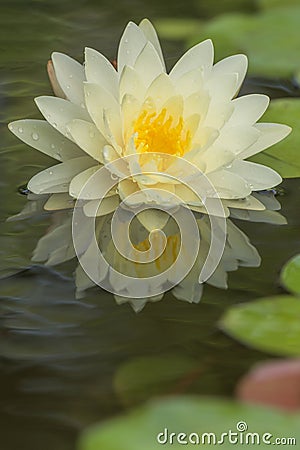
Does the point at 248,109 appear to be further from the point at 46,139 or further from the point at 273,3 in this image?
the point at 273,3

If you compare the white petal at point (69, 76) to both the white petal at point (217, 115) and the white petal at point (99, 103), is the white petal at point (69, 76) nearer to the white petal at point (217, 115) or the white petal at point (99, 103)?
the white petal at point (99, 103)

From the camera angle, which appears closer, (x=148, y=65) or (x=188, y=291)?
(x=188, y=291)

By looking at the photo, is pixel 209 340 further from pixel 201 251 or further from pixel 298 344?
pixel 201 251

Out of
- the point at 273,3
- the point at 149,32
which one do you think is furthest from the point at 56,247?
the point at 273,3

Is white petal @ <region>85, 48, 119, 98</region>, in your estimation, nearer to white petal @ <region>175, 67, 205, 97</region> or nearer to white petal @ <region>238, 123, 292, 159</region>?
white petal @ <region>175, 67, 205, 97</region>

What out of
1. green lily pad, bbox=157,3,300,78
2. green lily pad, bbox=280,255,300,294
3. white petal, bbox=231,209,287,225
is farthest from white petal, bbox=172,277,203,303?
green lily pad, bbox=157,3,300,78

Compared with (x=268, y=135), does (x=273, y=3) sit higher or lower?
higher
